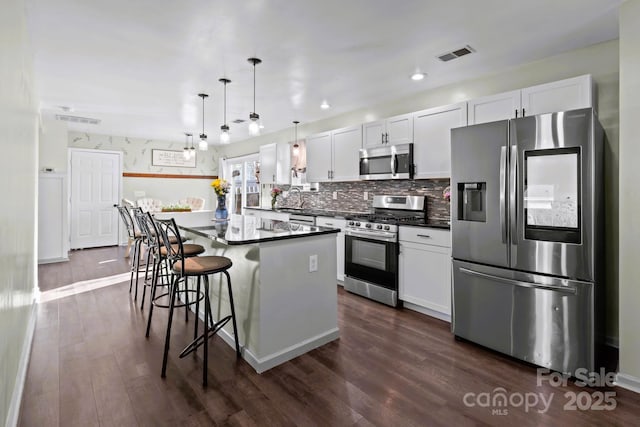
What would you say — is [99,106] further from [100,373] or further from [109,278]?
[100,373]

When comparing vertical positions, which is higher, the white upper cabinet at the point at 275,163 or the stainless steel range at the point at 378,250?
the white upper cabinet at the point at 275,163

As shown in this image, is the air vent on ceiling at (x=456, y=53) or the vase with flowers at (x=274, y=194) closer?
the air vent on ceiling at (x=456, y=53)

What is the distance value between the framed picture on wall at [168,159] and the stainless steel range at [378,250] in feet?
18.5

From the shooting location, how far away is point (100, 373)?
92.3 inches

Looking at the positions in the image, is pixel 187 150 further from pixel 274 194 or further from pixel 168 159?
pixel 168 159

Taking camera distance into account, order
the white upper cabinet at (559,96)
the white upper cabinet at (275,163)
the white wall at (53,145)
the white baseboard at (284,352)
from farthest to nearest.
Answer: the white upper cabinet at (275,163), the white wall at (53,145), the white upper cabinet at (559,96), the white baseboard at (284,352)

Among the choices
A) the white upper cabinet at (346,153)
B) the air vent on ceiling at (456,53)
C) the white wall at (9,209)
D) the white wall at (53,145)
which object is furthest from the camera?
the white wall at (53,145)

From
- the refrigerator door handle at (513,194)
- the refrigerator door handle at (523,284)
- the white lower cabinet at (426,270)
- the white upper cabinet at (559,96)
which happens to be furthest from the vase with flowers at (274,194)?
the refrigerator door handle at (513,194)

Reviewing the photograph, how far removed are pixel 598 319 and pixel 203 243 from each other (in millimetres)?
3367

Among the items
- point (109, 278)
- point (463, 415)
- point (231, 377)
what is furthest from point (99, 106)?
point (463, 415)

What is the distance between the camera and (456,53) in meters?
3.03

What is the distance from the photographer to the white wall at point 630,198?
2.14 meters

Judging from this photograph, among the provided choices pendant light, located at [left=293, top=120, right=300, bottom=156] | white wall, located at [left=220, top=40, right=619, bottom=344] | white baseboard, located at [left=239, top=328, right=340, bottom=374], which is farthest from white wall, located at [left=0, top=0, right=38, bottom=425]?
white wall, located at [left=220, top=40, right=619, bottom=344]

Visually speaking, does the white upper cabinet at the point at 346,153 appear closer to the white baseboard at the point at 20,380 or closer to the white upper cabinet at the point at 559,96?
the white upper cabinet at the point at 559,96
